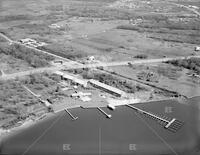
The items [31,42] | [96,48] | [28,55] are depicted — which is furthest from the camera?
[31,42]

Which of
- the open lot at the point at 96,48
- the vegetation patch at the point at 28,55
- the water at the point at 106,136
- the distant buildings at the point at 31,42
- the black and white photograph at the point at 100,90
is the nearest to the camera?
the water at the point at 106,136

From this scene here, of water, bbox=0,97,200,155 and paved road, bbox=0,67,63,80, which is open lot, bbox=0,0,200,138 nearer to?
paved road, bbox=0,67,63,80

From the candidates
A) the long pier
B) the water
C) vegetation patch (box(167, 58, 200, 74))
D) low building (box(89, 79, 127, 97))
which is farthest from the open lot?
the long pier

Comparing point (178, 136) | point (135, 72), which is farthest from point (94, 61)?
point (178, 136)

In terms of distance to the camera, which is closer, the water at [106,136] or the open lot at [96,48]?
the water at [106,136]

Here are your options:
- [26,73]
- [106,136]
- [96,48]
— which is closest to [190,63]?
[96,48]

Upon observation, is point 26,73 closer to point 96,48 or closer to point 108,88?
point 108,88

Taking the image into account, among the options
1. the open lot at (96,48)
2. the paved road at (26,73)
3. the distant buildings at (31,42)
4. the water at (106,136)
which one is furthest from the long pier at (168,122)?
the distant buildings at (31,42)

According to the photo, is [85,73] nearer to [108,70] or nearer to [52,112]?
[108,70]

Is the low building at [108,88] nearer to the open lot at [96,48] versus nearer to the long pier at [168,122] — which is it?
the open lot at [96,48]
